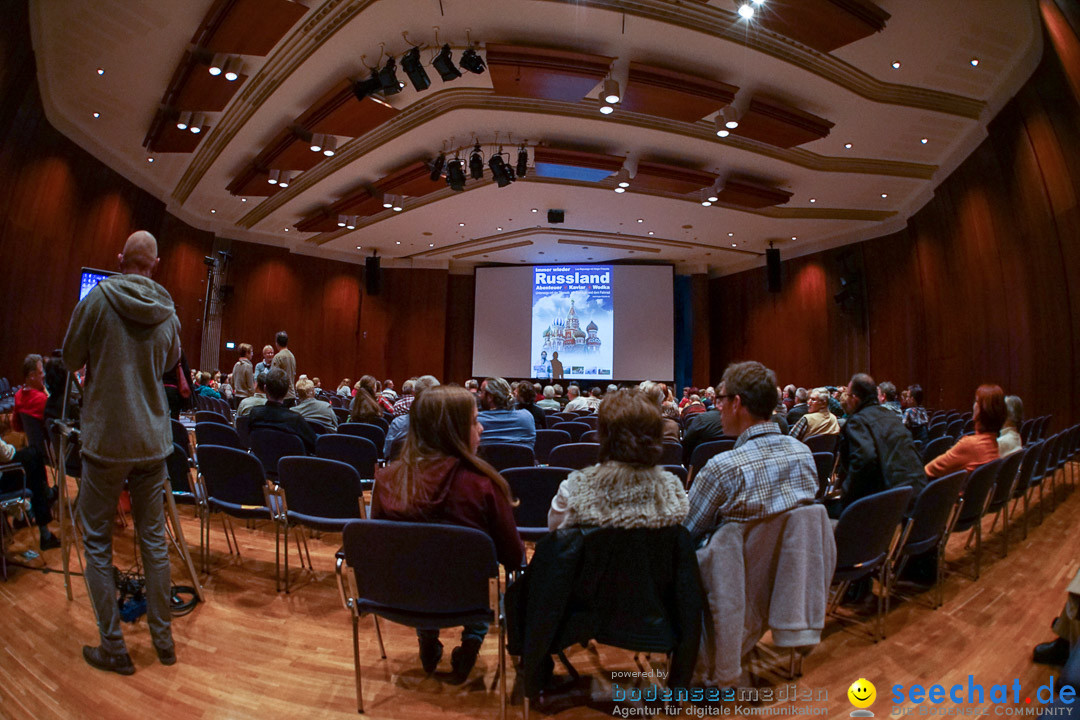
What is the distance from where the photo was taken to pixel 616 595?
179 cm

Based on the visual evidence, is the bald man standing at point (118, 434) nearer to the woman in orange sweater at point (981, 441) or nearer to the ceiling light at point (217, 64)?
the woman in orange sweater at point (981, 441)

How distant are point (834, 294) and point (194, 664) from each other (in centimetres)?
1496

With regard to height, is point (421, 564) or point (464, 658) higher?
point (421, 564)

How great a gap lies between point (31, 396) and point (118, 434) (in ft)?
8.09

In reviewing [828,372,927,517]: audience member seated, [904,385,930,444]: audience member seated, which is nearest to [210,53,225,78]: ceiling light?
[828,372,927,517]: audience member seated

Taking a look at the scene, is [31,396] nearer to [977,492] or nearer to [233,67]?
[233,67]

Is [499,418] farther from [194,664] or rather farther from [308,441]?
[194,664]

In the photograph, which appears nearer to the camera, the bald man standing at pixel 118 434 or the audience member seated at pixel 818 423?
the bald man standing at pixel 118 434

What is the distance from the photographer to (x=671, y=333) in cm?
1585

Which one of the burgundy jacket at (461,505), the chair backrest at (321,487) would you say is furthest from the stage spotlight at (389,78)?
the burgundy jacket at (461,505)

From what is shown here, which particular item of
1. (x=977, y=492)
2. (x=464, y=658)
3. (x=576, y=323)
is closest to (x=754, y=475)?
(x=464, y=658)

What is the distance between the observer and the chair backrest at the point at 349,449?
3770 mm

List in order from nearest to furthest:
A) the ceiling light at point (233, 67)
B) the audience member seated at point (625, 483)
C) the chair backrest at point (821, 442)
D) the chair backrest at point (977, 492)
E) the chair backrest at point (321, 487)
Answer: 1. the audience member seated at point (625, 483)
2. the chair backrest at point (321, 487)
3. the chair backrest at point (977, 492)
4. the chair backrest at point (821, 442)
5. the ceiling light at point (233, 67)

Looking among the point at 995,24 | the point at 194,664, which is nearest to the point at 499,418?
the point at 194,664
